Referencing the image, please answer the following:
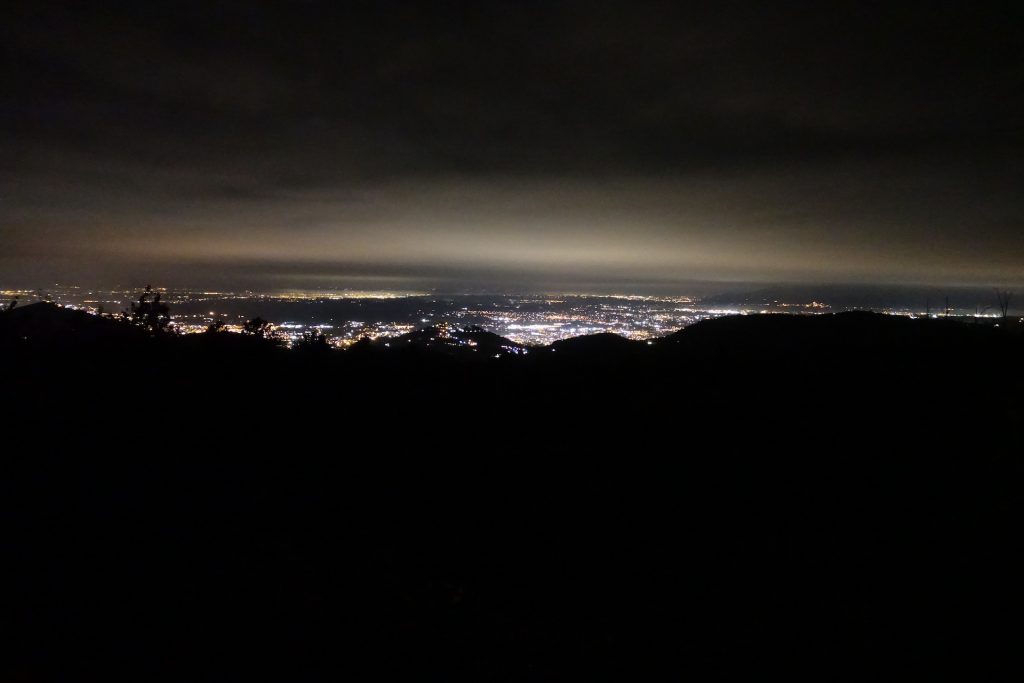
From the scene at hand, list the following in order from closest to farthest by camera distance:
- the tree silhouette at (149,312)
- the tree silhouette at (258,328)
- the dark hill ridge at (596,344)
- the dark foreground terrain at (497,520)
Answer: the dark foreground terrain at (497,520)
the tree silhouette at (258,328)
the dark hill ridge at (596,344)
the tree silhouette at (149,312)

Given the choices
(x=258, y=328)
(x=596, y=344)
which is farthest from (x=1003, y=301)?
(x=258, y=328)

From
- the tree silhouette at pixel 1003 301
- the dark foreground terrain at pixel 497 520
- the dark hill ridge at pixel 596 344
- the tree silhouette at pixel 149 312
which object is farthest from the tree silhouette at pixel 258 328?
the tree silhouette at pixel 1003 301

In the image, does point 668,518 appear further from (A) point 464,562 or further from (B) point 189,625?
(B) point 189,625

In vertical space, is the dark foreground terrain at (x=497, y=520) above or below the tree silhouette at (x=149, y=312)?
below

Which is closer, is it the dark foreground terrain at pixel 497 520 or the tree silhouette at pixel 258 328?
the dark foreground terrain at pixel 497 520

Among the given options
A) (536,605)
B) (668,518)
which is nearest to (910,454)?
(668,518)

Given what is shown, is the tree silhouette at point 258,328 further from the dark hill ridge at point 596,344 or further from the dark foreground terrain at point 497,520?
the dark hill ridge at point 596,344

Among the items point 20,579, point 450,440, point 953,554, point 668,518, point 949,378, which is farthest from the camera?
point 949,378

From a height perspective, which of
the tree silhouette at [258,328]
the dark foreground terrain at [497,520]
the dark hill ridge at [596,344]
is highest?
the tree silhouette at [258,328]
